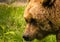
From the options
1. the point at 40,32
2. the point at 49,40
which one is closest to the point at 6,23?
the point at 49,40

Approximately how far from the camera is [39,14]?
20.4 ft

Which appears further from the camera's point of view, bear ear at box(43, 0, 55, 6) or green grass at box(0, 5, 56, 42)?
green grass at box(0, 5, 56, 42)

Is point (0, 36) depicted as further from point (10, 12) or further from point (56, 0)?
point (56, 0)

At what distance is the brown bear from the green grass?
1.44 metres

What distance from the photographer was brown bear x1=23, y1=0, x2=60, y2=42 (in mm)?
6133

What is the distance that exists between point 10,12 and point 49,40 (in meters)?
2.61

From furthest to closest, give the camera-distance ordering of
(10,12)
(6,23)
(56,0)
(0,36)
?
(10,12)
(6,23)
(0,36)
(56,0)

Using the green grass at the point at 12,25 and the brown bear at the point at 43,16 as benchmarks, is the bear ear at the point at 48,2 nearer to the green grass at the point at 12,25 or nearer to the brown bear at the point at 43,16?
the brown bear at the point at 43,16

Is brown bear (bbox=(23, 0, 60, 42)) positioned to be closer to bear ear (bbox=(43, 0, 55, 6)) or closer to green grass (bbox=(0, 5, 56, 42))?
bear ear (bbox=(43, 0, 55, 6))

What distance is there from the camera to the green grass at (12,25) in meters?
8.09

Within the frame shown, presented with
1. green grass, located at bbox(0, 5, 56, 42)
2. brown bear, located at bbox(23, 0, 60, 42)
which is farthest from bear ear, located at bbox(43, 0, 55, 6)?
green grass, located at bbox(0, 5, 56, 42)

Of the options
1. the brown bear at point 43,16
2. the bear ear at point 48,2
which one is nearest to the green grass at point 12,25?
the brown bear at point 43,16

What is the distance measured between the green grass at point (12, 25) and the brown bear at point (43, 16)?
1445 mm

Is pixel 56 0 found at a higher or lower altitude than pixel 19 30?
higher
